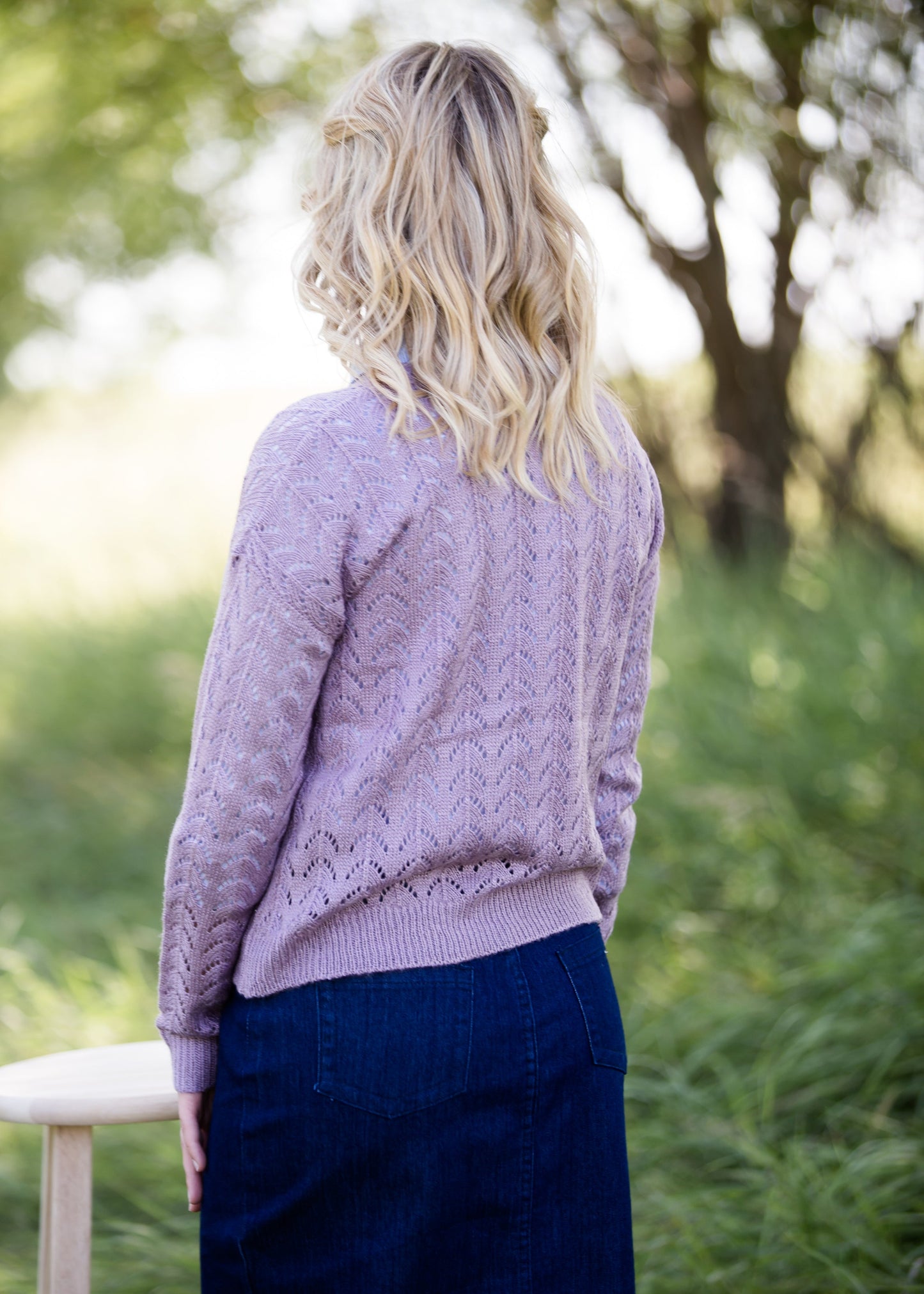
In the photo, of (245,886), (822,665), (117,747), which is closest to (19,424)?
(117,747)

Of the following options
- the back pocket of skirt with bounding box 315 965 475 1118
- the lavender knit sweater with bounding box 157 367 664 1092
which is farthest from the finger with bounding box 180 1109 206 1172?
the back pocket of skirt with bounding box 315 965 475 1118

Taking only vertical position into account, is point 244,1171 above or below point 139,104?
below

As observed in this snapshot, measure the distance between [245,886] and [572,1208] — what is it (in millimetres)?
459

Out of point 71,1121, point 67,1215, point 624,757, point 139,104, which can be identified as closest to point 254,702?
point 624,757

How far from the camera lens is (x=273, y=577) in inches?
44.1

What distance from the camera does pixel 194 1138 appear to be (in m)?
1.27

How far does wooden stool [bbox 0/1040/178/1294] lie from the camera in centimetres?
142

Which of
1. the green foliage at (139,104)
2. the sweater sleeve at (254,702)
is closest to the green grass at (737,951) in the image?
the sweater sleeve at (254,702)

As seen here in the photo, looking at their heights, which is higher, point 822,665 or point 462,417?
point 822,665

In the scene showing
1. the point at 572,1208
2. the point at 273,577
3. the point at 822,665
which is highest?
the point at 822,665

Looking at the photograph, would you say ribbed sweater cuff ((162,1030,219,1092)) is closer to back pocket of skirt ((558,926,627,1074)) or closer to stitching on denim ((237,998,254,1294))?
stitching on denim ((237,998,254,1294))

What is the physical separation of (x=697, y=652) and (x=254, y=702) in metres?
3.18

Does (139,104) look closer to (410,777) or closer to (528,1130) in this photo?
(410,777)

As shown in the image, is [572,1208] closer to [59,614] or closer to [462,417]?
[462,417]
